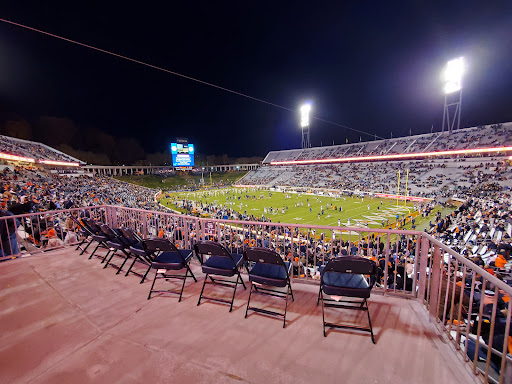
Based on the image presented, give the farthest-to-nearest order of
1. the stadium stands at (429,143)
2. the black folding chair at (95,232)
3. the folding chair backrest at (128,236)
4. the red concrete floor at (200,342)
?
the stadium stands at (429,143)
the black folding chair at (95,232)
the folding chair backrest at (128,236)
the red concrete floor at (200,342)

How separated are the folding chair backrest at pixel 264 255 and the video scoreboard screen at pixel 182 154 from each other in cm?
5451

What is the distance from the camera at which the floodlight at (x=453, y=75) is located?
38438mm

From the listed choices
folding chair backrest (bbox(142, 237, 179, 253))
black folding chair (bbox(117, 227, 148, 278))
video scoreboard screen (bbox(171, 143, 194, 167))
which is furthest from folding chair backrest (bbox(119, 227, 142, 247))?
video scoreboard screen (bbox(171, 143, 194, 167))

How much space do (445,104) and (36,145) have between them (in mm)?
94445

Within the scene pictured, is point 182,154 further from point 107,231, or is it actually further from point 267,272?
point 267,272

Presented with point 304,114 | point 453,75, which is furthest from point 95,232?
point 304,114

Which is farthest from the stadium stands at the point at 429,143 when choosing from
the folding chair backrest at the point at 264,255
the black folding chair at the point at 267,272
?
the folding chair backrest at the point at 264,255

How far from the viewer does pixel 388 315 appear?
132 inches

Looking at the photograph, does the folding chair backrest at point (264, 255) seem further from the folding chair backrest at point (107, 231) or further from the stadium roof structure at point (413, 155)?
the stadium roof structure at point (413, 155)

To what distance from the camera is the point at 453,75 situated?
39.6 m

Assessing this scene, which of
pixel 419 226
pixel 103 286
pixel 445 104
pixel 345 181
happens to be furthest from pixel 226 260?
pixel 445 104

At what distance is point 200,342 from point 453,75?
2181 inches

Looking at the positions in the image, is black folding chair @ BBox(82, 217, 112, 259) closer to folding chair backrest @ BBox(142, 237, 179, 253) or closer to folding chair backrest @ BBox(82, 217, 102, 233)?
folding chair backrest @ BBox(82, 217, 102, 233)

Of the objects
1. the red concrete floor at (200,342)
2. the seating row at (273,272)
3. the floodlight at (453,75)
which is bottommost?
the red concrete floor at (200,342)
